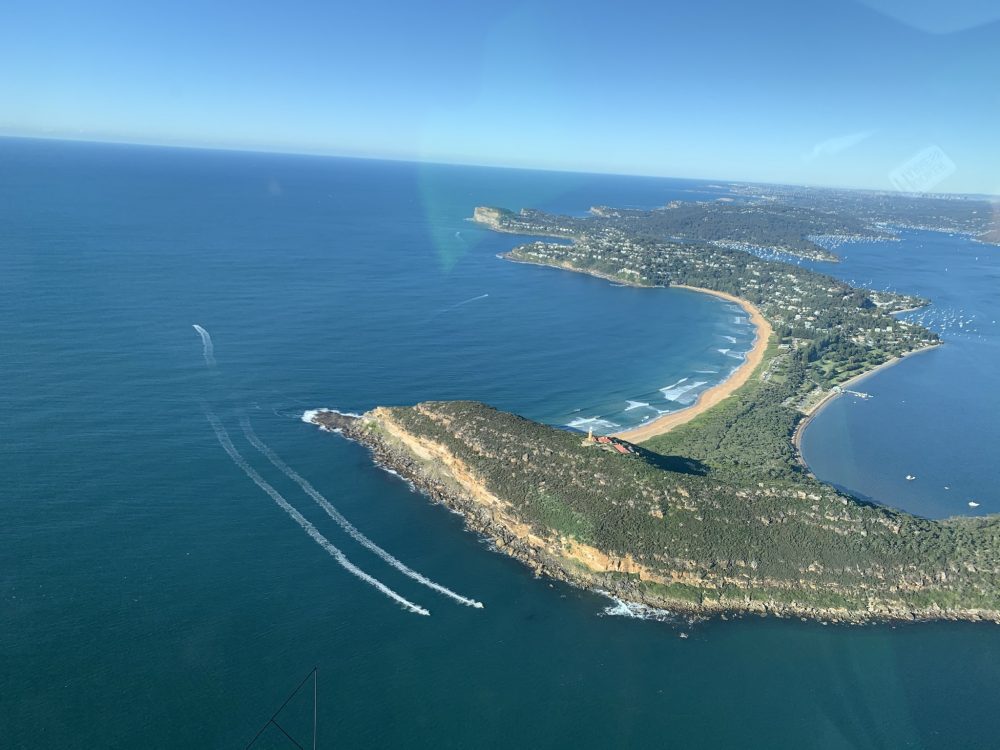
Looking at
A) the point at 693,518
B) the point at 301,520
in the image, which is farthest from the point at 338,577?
the point at 693,518

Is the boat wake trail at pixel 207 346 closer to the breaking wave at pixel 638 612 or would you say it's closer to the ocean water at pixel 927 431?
the breaking wave at pixel 638 612

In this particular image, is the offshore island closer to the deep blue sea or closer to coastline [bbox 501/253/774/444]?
coastline [bbox 501/253/774/444]

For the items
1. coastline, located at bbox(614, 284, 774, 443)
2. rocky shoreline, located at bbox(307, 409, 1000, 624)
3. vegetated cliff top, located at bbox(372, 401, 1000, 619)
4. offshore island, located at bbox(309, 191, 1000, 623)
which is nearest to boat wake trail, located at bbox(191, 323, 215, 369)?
offshore island, located at bbox(309, 191, 1000, 623)

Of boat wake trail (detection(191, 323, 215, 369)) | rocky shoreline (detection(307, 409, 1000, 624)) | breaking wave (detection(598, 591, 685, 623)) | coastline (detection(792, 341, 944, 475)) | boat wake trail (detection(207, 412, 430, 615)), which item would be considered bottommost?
coastline (detection(792, 341, 944, 475))

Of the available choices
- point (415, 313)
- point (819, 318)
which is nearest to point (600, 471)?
point (415, 313)

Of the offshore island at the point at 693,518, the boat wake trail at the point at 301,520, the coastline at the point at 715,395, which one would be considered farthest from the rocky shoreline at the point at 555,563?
the coastline at the point at 715,395

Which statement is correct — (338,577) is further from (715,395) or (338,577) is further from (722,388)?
(722,388)
